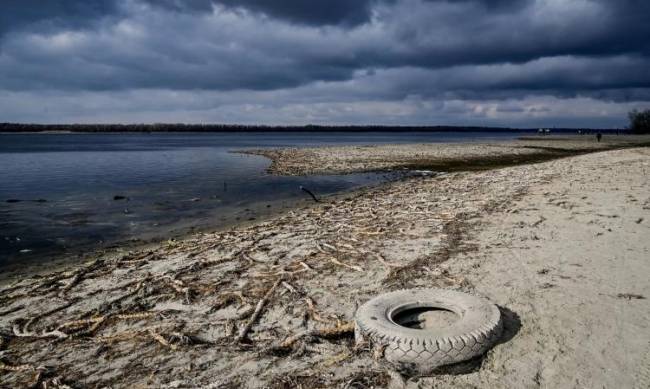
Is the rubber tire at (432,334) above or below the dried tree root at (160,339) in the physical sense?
above

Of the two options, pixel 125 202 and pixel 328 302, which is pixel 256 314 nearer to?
pixel 328 302

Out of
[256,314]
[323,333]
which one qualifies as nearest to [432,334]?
[323,333]

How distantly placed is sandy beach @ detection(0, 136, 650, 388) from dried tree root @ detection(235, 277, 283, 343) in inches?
1.3

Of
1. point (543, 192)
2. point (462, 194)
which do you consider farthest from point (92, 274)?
point (543, 192)

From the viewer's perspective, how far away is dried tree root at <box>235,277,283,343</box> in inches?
241

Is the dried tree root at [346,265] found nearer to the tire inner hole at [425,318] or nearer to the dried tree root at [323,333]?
the tire inner hole at [425,318]

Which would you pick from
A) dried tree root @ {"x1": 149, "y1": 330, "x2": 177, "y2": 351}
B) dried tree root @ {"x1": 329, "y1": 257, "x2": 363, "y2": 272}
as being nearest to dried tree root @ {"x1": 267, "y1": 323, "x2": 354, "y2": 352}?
dried tree root @ {"x1": 149, "y1": 330, "x2": 177, "y2": 351}

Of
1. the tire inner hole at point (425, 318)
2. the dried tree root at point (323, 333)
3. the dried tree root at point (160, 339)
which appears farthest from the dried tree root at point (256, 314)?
the tire inner hole at point (425, 318)

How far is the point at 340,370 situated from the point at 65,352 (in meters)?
4.05

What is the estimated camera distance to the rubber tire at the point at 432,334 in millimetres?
5074

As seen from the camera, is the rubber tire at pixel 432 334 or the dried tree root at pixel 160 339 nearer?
the rubber tire at pixel 432 334

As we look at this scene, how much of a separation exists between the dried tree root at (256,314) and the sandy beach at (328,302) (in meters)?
0.03

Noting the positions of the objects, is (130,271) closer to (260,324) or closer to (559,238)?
(260,324)

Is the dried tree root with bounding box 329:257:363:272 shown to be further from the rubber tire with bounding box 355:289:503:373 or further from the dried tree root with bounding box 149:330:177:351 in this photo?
the dried tree root with bounding box 149:330:177:351
